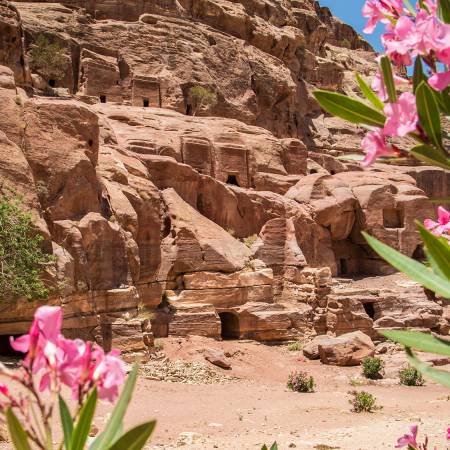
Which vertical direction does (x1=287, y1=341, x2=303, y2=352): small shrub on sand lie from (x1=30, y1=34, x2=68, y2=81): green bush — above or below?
below

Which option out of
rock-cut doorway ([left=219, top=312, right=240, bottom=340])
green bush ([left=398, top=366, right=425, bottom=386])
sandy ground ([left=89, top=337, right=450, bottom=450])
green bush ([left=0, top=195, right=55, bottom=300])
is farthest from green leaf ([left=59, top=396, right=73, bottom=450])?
rock-cut doorway ([left=219, top=312, right=240, bottom=340])

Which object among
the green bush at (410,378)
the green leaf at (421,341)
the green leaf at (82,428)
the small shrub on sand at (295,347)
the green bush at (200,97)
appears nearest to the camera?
the green leaf at (82,428)

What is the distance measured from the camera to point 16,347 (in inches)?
52.1

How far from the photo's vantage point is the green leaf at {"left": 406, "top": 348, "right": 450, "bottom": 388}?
141 cm

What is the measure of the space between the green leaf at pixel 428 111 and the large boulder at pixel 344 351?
17.6m

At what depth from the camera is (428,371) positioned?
144 centimetres

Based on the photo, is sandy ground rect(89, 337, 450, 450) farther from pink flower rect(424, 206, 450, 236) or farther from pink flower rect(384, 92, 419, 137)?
pink flower rect(384, 92, 419, 137)

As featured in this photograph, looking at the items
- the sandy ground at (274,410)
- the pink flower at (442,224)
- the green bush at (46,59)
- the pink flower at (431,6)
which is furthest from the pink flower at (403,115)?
the green bush at (46,59)

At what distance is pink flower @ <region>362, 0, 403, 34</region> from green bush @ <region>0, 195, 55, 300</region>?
11.2 m

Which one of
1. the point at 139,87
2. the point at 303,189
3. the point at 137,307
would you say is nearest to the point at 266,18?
the point at 139,87

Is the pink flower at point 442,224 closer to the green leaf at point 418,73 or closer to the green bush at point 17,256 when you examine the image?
the green leaf at point 418,73

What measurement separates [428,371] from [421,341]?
13cm

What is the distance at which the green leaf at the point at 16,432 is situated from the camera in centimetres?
128

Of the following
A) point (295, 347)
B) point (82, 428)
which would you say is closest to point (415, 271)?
point (82, 428)
